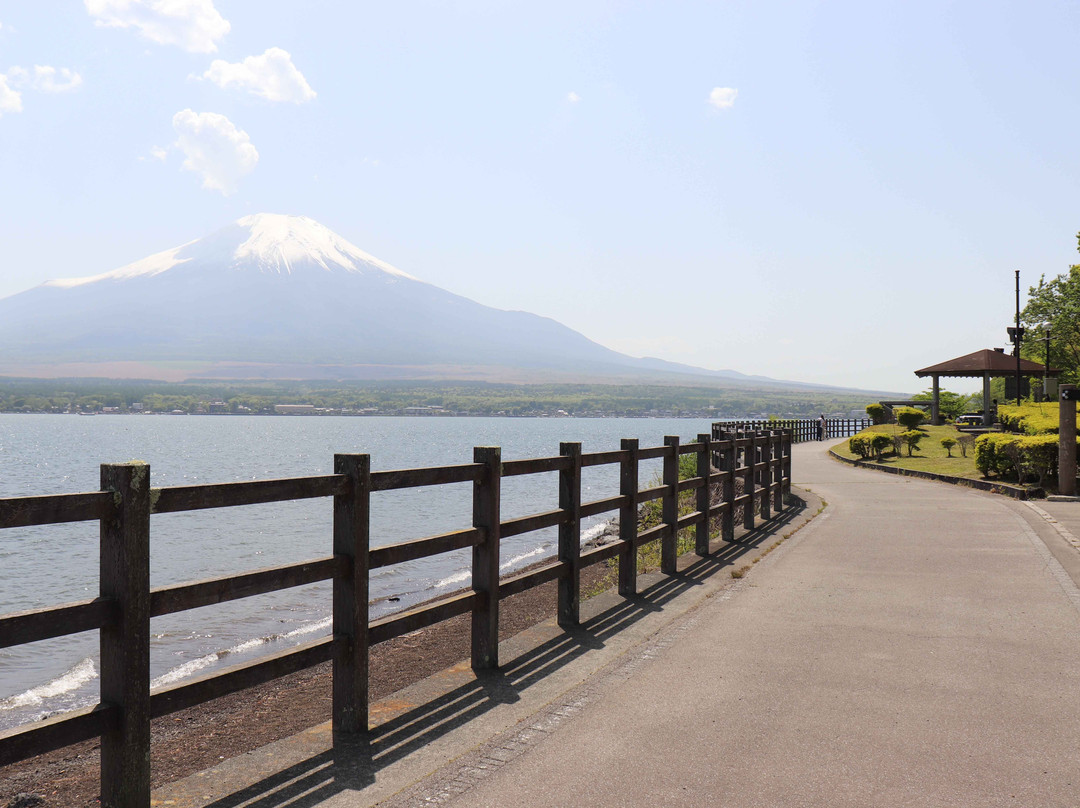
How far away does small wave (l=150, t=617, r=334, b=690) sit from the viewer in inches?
423

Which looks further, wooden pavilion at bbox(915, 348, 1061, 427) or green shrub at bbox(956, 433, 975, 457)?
wooden pavilion at bbox(915, 348, 1061, 427)

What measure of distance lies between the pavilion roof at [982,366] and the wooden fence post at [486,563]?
45.6m

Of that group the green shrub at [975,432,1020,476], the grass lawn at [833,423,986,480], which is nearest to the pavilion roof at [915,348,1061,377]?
the grass lawn at [833,423,986,480]

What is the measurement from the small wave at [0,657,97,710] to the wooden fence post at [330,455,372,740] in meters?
7.09

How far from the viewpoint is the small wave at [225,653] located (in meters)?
10.7

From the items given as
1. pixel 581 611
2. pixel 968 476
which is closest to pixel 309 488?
pixel 581 611

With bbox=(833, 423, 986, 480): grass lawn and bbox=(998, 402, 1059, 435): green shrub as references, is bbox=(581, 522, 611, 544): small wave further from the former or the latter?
bbox=(998, 402, 1059, 435): green shrub

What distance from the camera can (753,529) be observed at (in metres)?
13.8

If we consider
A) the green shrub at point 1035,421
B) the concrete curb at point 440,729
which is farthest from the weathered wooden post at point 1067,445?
the concrete curb at point 440,729

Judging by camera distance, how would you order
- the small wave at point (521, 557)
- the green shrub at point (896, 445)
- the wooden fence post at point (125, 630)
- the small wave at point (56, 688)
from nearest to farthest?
the wooden fence post at point (125, 630) < the small wave at point (56, 688) < the small wave at point (521, 557) < the green shrub at point (896, 445)

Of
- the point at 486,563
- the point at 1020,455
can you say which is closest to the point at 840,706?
the point at 486,563

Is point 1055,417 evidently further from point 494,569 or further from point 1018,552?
point 494,569

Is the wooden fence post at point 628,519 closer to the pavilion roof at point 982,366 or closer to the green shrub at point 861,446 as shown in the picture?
the green shrub at point 861,446

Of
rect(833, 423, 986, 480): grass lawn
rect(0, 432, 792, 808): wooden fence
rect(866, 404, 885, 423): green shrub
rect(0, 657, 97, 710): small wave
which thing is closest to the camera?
rect(0, 432, 792, 808): wooden fence
